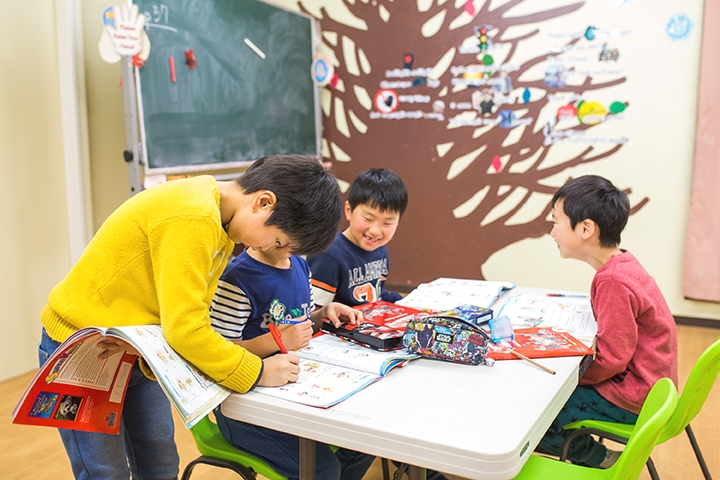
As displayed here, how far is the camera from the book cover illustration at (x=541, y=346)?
129 cm

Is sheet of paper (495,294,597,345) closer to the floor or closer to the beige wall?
the floor

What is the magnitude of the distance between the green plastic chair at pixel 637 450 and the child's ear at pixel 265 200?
0.71m

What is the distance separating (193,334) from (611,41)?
3.47 metres

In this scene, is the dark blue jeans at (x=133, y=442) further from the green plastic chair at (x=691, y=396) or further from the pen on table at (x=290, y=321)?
the green plastic chair at (x=691, y=396)

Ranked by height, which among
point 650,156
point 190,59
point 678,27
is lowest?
point 650,156

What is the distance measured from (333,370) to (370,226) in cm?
82

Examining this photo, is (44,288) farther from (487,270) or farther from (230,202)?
(487,270)

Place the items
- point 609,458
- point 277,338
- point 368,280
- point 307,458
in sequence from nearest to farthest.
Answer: point 307,458 → point 277,338 → point 609,458 → point 368,280

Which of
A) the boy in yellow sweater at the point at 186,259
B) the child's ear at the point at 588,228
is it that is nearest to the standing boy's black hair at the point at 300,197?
the boy in yellow sweater at the point at 186,259

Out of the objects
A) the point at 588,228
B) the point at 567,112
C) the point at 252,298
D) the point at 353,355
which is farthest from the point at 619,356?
the point at 567,112

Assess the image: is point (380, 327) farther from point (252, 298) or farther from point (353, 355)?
point (252, 298)

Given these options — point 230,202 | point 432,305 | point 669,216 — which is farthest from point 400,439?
point 669,216

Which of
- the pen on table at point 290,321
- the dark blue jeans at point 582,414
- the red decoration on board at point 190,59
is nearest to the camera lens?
the pen on table at point 290,321

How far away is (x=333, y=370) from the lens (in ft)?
3.85
